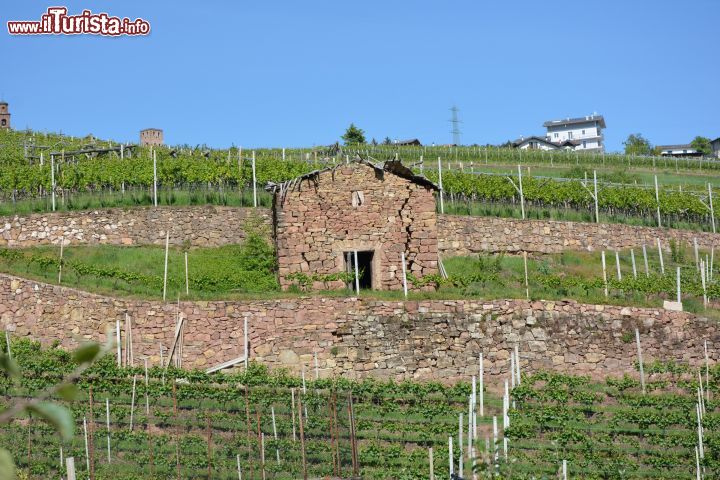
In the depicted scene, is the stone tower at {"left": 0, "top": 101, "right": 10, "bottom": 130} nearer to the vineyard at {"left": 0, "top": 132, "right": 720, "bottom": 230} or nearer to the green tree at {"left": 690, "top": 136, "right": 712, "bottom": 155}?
the vineyard at {"left": 0, "top": 132, "right": 720, "bottom": 230}

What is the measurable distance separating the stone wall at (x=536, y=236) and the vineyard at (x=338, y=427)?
914cm

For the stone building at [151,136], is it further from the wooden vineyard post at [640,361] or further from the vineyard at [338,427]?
the wooden vineyard post at [640,361]

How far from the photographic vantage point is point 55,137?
41.5 meters

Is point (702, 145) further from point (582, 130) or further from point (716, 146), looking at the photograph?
point (582, 130)

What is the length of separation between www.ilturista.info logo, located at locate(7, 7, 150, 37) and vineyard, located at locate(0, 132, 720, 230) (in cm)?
372

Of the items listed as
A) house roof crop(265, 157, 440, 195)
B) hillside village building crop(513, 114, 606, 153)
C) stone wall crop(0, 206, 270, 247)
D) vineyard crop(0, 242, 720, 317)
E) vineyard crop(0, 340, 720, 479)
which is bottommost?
vineyard crop(0, 340, 720, 479)

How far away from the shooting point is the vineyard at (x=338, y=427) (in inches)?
613

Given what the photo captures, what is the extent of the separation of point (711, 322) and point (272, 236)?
35.4 feet

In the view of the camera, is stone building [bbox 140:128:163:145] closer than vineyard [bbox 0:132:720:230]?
No

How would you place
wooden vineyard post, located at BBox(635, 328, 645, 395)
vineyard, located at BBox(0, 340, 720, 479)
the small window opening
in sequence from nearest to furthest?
vineyard, located at BBox(0, 340, 720, 479), wooden vineyard post, located at BBox(635, 328, 645, 395), the small window opening

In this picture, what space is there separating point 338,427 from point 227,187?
568 inches

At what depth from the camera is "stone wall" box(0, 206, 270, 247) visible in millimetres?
26859

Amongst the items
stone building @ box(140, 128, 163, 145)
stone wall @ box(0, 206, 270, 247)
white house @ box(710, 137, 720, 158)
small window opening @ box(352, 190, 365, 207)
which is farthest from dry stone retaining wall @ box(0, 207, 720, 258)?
white house @ box(710, 137, 720, 158)

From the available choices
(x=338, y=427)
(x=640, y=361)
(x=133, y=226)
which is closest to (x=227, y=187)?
(x=133, y=226)
